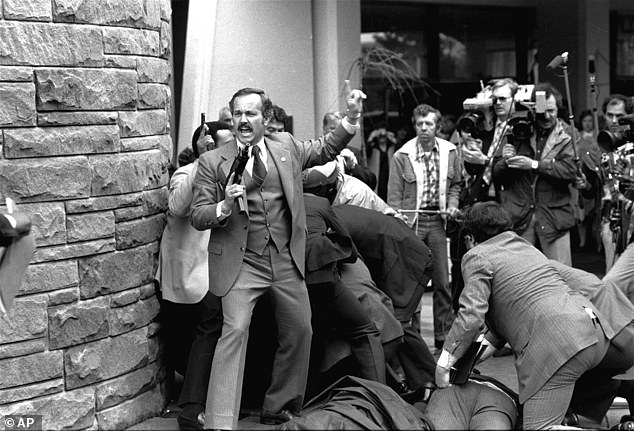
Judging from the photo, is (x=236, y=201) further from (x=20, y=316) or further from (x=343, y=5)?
(x=343, y=5)

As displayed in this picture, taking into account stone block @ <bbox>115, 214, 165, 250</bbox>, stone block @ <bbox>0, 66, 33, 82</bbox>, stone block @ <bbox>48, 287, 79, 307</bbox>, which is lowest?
stone block @ <bbox>48, 287, 79, 307</bbox>

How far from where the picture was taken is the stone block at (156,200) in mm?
6535

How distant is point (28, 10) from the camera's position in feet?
18.9

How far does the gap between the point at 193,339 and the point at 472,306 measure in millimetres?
1946

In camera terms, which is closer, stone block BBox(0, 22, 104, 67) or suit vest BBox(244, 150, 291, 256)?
stone block BBox(0, 22, 104, 67)

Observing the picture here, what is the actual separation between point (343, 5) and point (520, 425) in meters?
5.72

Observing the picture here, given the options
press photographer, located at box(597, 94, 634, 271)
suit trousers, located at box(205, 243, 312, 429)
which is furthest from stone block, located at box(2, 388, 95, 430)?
press photographer, located at box(597, 94, 634, 271)

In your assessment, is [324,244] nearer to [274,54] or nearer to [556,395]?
[556,395]

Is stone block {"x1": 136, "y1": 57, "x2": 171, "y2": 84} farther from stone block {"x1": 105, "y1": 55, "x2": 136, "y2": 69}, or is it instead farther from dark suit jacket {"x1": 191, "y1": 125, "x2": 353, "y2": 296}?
dark suit jacket {"x1": 191, "y1": 125, "x2": 353, "y2": 296}

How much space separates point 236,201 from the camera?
609 cm

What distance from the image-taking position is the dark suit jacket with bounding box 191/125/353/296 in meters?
6.14

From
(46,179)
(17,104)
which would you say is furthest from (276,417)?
(17,104)

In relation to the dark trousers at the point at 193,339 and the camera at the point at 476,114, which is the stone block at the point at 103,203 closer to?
the dark trousers at the point at 193,339

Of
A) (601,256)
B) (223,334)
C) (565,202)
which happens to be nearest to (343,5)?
(565,202)
